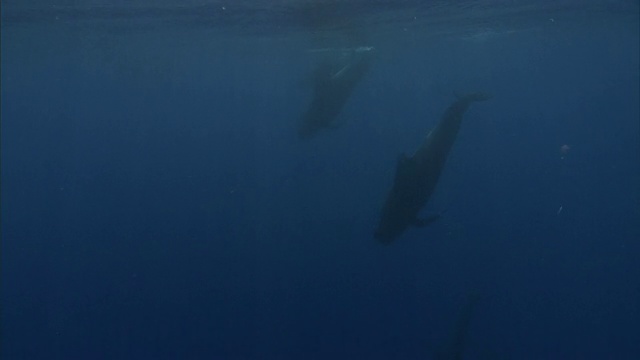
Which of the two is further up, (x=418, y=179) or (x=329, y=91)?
(x=329, y=91)

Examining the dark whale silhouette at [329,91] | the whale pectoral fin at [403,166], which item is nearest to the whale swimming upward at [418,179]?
the whale pectoral fin at [403,166]

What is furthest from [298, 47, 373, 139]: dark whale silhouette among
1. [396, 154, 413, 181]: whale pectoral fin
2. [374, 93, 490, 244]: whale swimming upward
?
[396, 154, 413, 181]: whale pectoral fin

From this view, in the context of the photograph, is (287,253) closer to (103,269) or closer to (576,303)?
(103,269)

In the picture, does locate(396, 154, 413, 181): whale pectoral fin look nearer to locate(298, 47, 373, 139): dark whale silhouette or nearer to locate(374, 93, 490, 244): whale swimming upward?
locate(374, 93, 490, 244): whale swimming upward

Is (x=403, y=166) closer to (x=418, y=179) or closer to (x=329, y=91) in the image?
(x=418, y=179)

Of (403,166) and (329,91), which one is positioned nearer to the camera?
(403,166)

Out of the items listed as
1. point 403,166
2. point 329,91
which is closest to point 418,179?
point 403,166

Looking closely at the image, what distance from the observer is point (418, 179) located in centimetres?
1223

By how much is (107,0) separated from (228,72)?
42588mm

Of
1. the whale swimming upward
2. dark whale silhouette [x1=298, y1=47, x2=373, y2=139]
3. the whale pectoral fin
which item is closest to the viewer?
the whale pectoral fin

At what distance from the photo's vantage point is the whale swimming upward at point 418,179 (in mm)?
12141

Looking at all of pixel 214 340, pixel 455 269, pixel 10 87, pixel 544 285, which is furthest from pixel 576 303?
pixel 10 87

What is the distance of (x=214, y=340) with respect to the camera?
96.7 ft

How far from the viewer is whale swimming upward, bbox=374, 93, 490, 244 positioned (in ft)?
39.8
